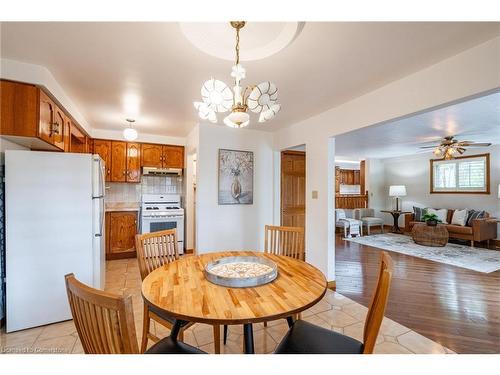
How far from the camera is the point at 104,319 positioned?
2.50 ft

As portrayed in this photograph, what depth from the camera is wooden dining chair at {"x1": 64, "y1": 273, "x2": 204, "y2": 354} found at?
724 mm

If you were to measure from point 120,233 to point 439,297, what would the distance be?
4.74 meters

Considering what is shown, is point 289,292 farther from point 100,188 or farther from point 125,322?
point 100,188

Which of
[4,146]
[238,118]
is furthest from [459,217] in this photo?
[4,146]

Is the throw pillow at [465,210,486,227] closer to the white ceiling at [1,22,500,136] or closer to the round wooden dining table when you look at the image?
the white ceiling at [1,22,500,136]

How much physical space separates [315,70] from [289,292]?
5.98 feet

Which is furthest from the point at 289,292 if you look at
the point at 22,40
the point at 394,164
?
the point at 394,164

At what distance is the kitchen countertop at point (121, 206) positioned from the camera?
4086 millimetres

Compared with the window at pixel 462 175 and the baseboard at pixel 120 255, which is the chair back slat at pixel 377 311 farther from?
the window at pixel 462 175

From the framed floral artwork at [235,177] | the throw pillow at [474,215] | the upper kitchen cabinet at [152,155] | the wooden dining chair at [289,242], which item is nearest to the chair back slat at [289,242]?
the wooden dining chair at [289,242]

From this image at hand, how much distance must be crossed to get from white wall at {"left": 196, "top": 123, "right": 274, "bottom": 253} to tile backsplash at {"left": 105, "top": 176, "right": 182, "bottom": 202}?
1.49 meters

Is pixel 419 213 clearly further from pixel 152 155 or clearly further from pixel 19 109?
pixel 19 109

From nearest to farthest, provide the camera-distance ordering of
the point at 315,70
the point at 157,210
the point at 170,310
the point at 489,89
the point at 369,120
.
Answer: the point at 170,310 → the point at 489,89 → the point at 315,70 → the point at 369,120 → the point at 157,210
